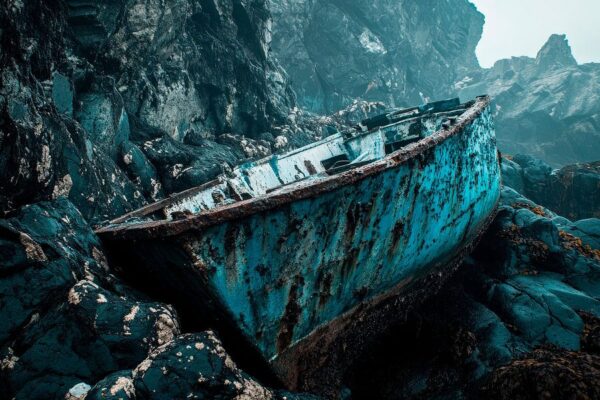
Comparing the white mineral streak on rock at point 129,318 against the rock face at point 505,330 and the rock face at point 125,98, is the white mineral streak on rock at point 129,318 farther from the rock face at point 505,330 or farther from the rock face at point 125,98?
the rock face at point 505,330

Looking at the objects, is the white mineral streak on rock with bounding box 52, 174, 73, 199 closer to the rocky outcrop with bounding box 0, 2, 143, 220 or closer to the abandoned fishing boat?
the rocky outcrop with bounding box 0, 2, 143, 220

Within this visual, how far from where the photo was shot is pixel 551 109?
43031mm

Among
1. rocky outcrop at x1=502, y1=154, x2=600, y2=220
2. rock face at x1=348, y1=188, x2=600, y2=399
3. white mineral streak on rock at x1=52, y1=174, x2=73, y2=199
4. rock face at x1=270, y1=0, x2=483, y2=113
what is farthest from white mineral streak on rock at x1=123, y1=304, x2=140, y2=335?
rock face at x1=270, y1=0, x2=483, y2=113

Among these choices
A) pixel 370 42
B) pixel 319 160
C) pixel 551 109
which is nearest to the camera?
pixel 319 160

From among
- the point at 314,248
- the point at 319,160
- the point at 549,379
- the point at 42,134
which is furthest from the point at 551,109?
the point at 42,134

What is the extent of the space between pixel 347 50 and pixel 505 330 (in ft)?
130

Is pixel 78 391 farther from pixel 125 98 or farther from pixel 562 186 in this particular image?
pixel 562 186

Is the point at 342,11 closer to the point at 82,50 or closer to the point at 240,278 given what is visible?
the point at 82,50

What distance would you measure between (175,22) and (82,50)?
4098mm

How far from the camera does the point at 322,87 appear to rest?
39094 millimetres

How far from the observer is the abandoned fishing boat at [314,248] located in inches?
102

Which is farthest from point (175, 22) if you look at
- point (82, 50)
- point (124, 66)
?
point (82, 50)

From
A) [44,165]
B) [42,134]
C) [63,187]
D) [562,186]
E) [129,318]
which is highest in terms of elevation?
[42,134]

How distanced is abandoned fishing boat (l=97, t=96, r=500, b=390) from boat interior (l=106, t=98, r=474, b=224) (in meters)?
0.08
